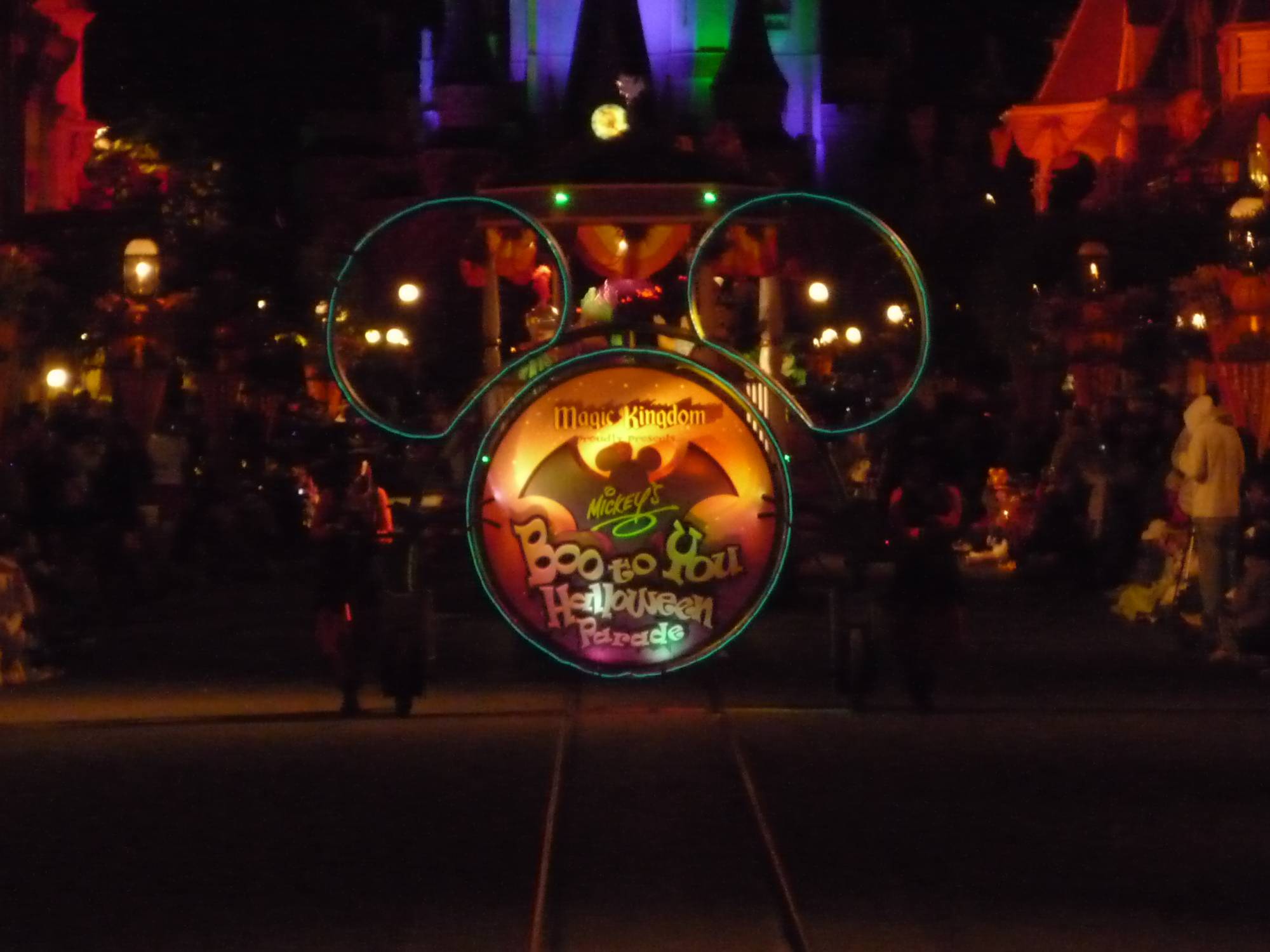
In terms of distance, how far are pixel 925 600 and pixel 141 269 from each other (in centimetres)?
1500

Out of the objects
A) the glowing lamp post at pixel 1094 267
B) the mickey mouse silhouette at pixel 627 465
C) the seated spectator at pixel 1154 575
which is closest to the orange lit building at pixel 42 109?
the glowing lamp post at pixel 1094 267

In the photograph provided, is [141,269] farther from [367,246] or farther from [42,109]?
[42,109]

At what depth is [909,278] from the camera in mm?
14289

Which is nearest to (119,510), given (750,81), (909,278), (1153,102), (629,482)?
(629,482)

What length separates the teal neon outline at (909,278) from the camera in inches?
543

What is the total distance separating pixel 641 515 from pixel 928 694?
5.99 feet

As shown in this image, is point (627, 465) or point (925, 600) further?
point (627, 465)

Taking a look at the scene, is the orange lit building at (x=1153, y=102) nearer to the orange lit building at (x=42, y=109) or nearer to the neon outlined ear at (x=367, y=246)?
the orange lit building at (x=42, y=109)

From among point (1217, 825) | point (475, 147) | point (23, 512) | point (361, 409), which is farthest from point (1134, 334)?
point (475, 147)

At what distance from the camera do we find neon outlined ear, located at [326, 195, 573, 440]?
1384 centimetres

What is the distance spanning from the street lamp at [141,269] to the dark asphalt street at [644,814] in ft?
37.2

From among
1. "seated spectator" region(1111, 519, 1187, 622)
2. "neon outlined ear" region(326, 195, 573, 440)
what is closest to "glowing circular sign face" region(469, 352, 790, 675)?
"neon outlined ear" region(326, 195, 573, 440)

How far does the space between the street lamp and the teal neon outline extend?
541 inches

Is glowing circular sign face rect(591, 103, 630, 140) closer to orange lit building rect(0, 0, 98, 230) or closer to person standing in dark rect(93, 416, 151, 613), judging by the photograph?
person standing in dark rect(93, 416, 151, 613)
